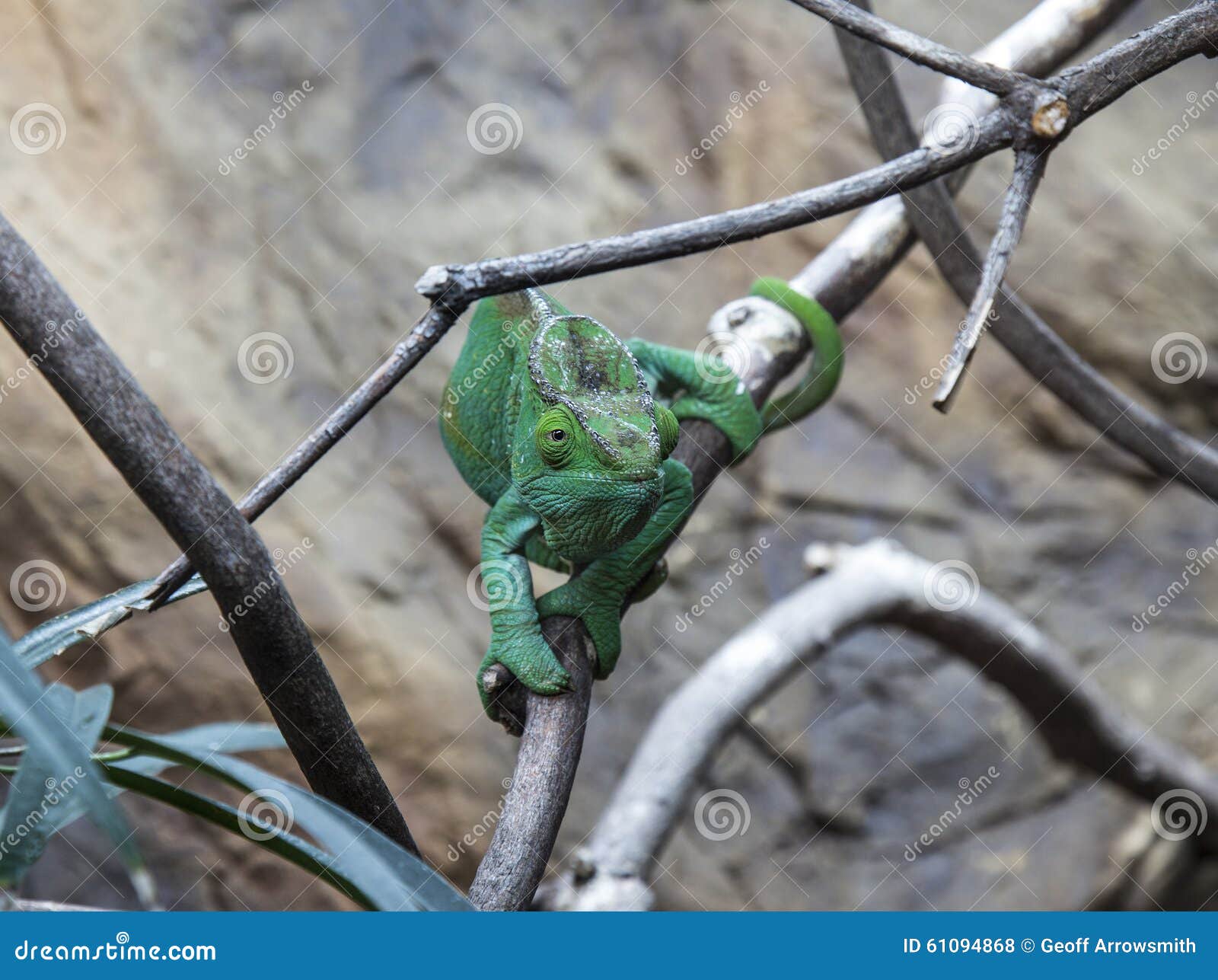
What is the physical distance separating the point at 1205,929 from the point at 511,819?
0.81m

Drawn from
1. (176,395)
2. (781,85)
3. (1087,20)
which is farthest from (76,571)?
(1087,20)

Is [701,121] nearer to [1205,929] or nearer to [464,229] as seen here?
[464,229]

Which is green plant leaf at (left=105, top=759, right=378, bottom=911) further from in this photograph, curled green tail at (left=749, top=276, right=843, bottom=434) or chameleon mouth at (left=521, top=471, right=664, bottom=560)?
curled green tail at (left=749, top=276, right=843, bottom=434)

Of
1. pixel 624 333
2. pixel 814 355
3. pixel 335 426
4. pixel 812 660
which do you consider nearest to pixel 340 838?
pixel 335 426

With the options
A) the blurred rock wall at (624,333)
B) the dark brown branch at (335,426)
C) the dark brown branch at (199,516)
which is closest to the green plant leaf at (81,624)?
the dark brown branch at (335,426)

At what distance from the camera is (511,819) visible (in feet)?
3.76

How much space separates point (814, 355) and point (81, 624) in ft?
4.22

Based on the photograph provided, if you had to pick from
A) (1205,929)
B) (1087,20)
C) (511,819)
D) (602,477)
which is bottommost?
(511,819)

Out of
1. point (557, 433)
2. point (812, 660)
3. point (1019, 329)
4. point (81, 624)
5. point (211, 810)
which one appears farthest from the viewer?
point (812, 660)

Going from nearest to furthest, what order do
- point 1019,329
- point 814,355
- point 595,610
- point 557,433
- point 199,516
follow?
point 199,516
point 557,433
point 595,610
point 814,355
point 1019,329

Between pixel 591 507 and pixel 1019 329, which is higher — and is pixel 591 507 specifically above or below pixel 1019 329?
below

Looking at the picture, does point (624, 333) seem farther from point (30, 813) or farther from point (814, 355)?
point (30, 813)

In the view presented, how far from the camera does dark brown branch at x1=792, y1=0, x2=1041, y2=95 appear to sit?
1217mm

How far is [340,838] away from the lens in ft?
2.86
